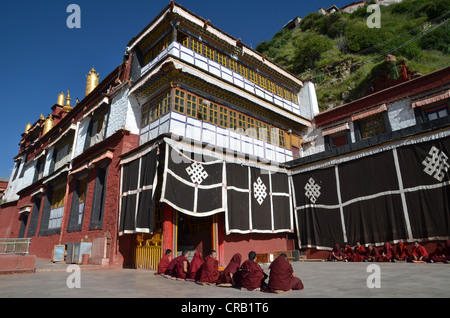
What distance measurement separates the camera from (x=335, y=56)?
32375 mm

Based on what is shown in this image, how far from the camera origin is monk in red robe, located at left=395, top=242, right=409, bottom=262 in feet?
29.8

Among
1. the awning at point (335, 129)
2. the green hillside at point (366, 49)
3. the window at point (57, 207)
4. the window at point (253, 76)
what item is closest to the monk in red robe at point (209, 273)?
the window at point (253, 76)

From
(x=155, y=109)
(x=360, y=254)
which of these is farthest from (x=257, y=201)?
(x=155, y=109)

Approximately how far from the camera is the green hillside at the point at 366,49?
905 inches

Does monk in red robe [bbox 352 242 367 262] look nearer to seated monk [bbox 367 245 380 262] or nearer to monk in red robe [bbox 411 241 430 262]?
seated monk [bbox 367 245 380 262]

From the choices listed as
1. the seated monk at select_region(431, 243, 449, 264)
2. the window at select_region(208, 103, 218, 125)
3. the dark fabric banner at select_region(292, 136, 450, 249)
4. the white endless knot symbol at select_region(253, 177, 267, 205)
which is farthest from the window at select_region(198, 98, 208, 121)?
the seated monk at select_region(431, 243, 449, 264)

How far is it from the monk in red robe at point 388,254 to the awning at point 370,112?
6911mm

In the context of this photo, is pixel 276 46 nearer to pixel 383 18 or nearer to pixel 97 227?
pixel 383 18

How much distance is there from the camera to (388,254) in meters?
9.36

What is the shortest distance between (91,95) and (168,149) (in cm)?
954

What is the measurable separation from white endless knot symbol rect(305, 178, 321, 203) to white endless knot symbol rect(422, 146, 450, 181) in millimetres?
3910

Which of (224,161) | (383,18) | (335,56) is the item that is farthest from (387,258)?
(383,18)

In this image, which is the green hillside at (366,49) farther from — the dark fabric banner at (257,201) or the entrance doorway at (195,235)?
the entrance doorway at (195,235)

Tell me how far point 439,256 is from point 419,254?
0.52 meters
